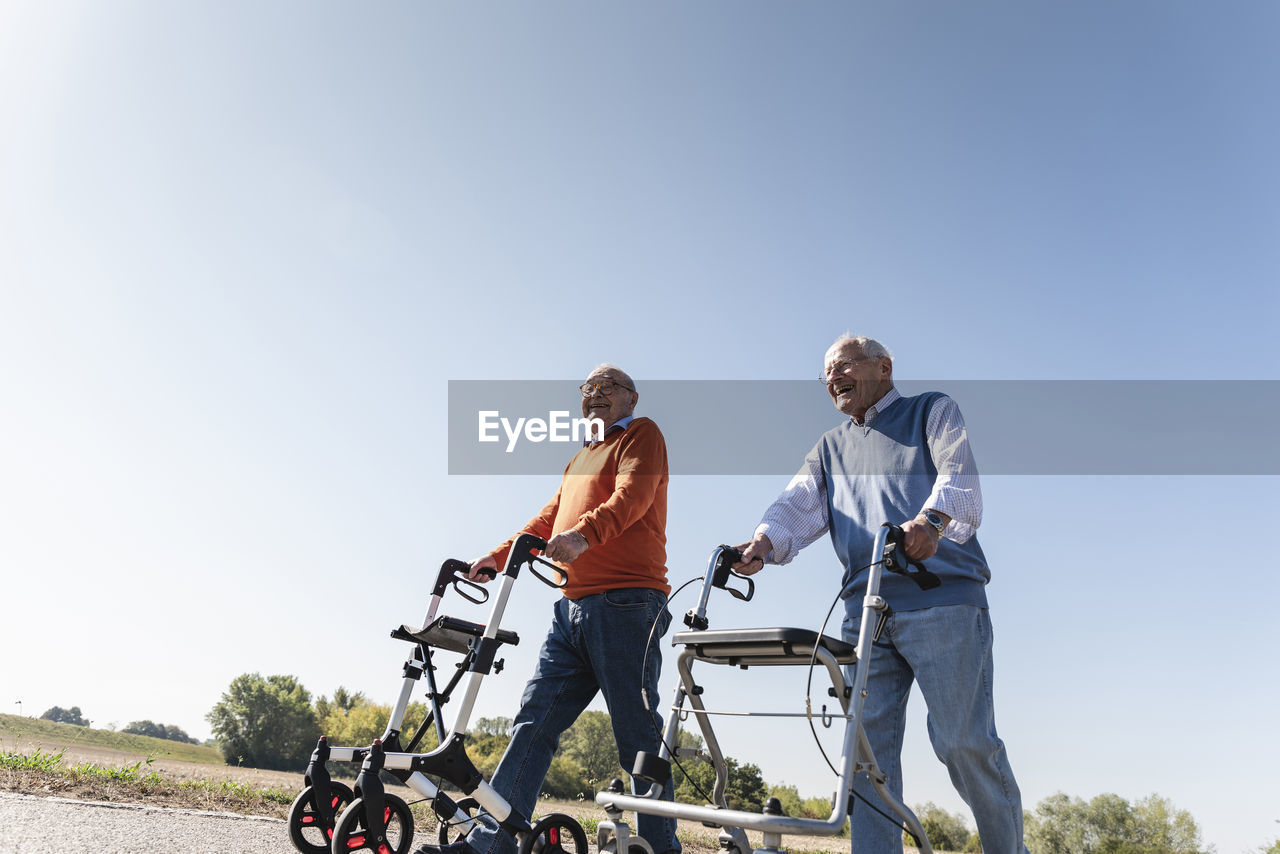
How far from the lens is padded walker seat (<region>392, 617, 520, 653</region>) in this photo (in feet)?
13.7

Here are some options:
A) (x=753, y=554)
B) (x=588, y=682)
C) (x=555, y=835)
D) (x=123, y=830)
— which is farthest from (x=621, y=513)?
(x=123, y=830)

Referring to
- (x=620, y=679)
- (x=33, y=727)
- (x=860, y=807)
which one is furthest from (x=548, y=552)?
(x=33, y=727)

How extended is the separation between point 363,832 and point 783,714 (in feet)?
6.97

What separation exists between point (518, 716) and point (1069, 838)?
6.61 metres

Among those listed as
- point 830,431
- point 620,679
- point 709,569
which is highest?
point 830,431

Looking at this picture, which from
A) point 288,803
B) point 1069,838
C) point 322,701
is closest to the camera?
point 288,803

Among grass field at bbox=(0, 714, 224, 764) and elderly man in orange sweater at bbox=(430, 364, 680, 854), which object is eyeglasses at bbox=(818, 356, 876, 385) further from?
grass field at bbox=(0, 714, 224, 764)

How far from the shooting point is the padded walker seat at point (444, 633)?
13.7 ft

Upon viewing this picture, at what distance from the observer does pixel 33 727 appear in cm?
708

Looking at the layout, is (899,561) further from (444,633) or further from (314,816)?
(314,816)

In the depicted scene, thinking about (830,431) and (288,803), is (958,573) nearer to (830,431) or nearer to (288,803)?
(830,431)

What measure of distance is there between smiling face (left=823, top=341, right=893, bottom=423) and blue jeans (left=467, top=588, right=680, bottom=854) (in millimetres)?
1188

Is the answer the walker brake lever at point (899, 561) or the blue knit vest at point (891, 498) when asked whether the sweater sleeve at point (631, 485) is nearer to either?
the blue knit vest at point (891, 498)

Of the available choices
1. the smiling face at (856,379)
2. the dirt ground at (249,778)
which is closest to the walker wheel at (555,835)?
the dirt ground at (249,778)
